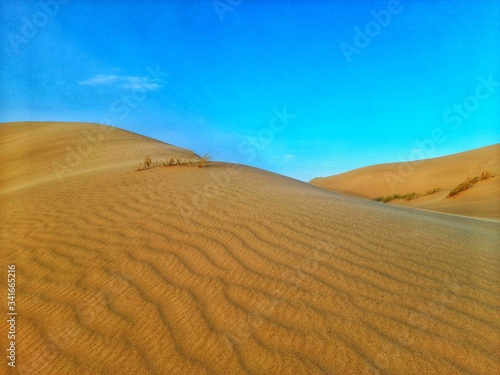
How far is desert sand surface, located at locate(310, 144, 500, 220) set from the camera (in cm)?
1204

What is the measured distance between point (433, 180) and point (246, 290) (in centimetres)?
2075

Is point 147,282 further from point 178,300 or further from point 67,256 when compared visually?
point 67,256

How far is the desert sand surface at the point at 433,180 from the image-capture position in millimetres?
12039

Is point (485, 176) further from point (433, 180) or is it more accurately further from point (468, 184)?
point (433, 180)

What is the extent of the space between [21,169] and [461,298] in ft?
42.7

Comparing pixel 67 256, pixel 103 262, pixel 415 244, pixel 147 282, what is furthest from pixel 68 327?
pixel 415 244

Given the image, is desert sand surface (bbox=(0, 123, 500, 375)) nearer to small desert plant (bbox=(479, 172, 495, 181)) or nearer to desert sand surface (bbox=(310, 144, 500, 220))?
desert sand surface (bbox=(310, 144, 500, 220))

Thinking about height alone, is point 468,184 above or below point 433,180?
below

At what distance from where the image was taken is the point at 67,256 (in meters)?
3.15

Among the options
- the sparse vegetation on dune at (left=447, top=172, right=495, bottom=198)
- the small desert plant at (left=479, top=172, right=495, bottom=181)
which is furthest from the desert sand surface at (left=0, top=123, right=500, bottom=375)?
the small desert plant at (left=479, top=172, right=495, bottom=181)

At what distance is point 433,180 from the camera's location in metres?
20.3

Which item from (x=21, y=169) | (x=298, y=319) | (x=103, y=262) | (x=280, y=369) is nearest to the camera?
(x=280, y=369)

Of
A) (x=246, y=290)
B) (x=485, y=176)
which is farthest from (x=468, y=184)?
(x=246, y=290)

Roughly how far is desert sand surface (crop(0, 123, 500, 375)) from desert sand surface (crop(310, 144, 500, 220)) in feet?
25.6
